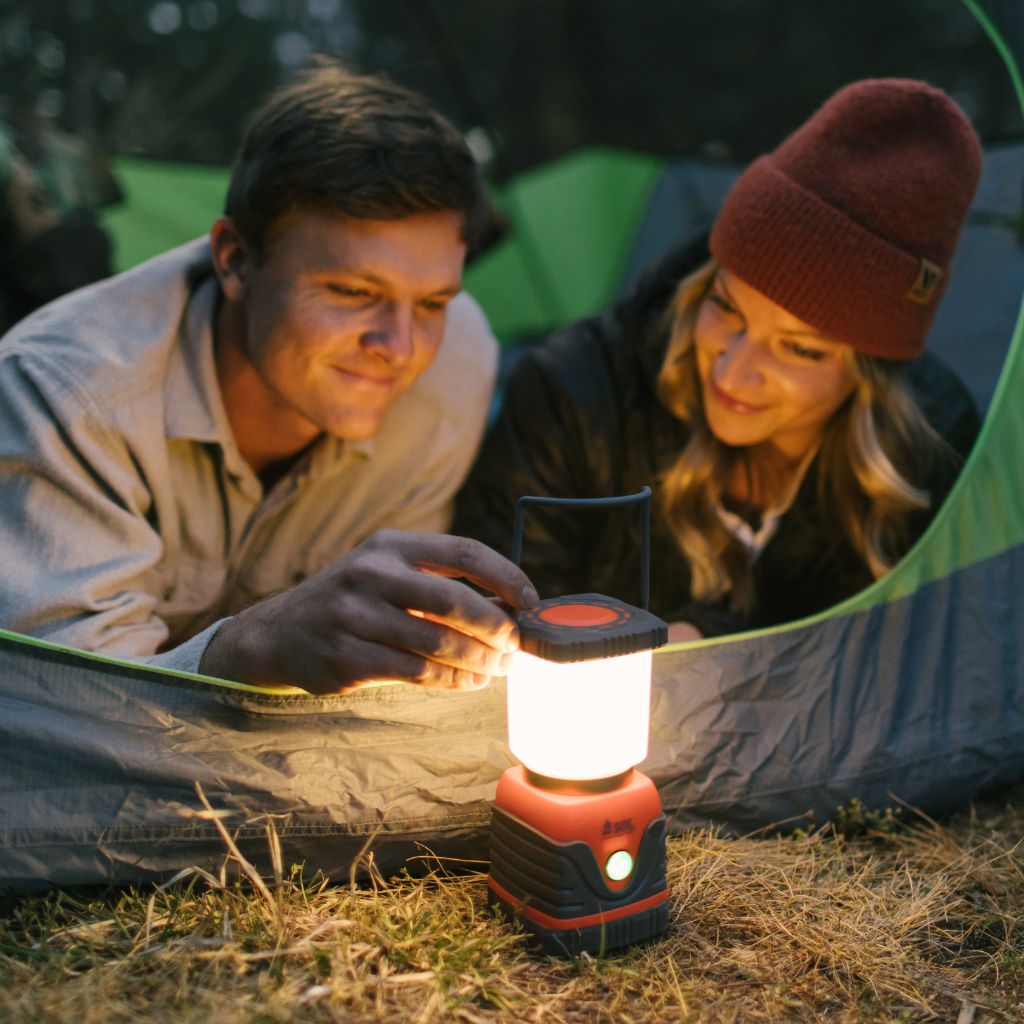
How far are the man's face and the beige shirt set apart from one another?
11 cm

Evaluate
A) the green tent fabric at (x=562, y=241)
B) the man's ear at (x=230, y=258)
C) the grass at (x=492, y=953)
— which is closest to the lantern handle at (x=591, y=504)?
the grass at (x=492, y=953)

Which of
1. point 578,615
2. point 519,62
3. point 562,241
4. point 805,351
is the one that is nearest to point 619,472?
point 805,351

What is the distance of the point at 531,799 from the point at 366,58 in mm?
2368

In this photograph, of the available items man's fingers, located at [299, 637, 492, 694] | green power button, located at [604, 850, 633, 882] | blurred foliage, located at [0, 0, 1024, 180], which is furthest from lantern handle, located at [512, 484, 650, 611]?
blurred foliage, located at [0, 0, 1024, 180]

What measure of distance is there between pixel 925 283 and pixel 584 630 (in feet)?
3.00

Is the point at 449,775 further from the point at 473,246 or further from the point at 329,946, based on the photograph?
the point at 473,246

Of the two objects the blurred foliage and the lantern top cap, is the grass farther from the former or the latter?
the blurred foliage

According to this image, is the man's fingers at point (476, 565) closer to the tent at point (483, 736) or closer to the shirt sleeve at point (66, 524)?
the tent at point (483, 736)

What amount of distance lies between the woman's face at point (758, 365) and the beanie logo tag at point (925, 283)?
13 cm

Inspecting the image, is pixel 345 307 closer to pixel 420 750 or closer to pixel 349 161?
pixel 349 161

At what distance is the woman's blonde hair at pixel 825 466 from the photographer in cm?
183

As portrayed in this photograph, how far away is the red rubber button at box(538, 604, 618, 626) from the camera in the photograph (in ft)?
3.76

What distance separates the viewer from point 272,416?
1786 mm

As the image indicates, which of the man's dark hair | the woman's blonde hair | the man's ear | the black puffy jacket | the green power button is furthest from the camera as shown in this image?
the black puffy jacket
